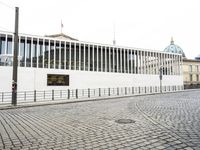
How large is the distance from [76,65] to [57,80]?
20.6 ft

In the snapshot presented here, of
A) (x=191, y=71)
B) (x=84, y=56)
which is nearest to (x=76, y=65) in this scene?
(x=84, y=56)

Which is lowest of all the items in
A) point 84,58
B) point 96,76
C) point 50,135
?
point 50,135

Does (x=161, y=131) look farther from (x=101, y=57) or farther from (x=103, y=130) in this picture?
(x=101, y=57)

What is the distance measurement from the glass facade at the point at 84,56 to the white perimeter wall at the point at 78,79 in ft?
6.80

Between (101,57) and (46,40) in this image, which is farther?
(101,57)

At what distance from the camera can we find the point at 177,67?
5028 cm

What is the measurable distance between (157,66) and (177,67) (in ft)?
18.7

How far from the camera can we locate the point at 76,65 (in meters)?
35.7

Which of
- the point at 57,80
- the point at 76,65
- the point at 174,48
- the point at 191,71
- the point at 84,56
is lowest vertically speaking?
the point at 57,80

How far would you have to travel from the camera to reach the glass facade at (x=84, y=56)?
3172 cm

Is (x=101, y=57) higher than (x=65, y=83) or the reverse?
higher

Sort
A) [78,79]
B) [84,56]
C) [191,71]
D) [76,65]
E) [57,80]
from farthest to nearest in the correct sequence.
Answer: [191,71]
[84,56]
[76,65]
[78,79]
[57,80]

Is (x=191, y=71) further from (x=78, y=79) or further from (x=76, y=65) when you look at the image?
(x=78, y=79)

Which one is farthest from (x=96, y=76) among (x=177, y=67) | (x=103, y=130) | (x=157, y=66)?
(x=103, y=130)
